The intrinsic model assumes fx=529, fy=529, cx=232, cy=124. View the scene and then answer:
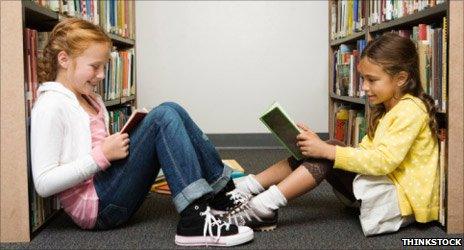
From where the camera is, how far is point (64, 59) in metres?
1.70

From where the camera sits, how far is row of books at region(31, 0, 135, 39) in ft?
6.82

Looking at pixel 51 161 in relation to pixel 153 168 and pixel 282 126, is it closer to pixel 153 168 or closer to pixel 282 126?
pixel 153 168

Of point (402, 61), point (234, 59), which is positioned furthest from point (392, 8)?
point (234, 59)

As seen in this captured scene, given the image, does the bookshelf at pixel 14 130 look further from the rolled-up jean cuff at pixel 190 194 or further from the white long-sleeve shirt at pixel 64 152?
the rolled-up jean cuff at pixel 190 194

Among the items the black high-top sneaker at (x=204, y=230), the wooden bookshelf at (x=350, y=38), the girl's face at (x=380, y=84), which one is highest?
the wooden bookshelf at (x=350, y=38)

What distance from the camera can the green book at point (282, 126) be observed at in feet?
5.49

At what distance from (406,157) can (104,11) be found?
188 centimetres

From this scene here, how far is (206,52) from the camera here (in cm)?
420

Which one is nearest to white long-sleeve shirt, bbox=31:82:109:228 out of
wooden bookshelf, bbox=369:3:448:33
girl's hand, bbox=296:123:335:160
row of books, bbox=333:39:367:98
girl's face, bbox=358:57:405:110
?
girl's hand, bbox=296:123:335:160

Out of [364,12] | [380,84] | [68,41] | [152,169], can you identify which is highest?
[364,12]

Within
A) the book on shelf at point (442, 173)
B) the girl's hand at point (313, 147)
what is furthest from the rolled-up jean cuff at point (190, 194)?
the book on shelf at point (442, 173)

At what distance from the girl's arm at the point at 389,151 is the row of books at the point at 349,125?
1.12 m

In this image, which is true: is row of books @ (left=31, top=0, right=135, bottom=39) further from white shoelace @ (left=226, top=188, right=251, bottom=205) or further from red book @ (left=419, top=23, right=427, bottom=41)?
red book @ (left=419, top=23, right=427, bottom=41)

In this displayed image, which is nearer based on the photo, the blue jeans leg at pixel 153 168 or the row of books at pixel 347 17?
the blue jeans leg at pixel 153 168
